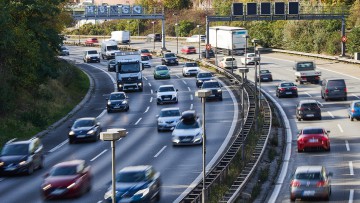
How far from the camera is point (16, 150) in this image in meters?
39.4

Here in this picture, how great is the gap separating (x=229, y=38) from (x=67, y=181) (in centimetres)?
7557

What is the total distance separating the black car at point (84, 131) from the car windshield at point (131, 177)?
16.1 meters

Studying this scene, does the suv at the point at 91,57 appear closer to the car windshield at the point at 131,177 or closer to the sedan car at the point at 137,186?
the sedan car at the point at 137,186

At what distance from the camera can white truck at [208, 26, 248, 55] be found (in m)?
107

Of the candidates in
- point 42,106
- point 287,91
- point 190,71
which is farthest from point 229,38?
point 42,106

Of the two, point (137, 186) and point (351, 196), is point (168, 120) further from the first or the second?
point (137, 186)

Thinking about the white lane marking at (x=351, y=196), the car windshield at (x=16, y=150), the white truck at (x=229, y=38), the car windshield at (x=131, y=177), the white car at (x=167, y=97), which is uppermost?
the white truck at (x=229, y=38)

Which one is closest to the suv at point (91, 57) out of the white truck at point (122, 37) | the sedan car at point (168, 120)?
the white truck at point (122, 37)

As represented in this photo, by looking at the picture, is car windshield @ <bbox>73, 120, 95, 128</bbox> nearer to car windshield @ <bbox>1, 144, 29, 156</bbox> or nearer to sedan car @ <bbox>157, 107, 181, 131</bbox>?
sedan car @ <bbox>157, 107, 181, 131</bbox>

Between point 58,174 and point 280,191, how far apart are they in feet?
32.0

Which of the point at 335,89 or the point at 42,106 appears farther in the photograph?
the point at 335,89

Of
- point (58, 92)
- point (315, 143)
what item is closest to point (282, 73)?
point (58, 92)

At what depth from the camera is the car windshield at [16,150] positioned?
39250mm

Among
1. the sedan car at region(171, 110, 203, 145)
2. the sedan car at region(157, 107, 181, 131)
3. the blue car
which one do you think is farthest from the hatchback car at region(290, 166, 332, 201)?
the blue car
